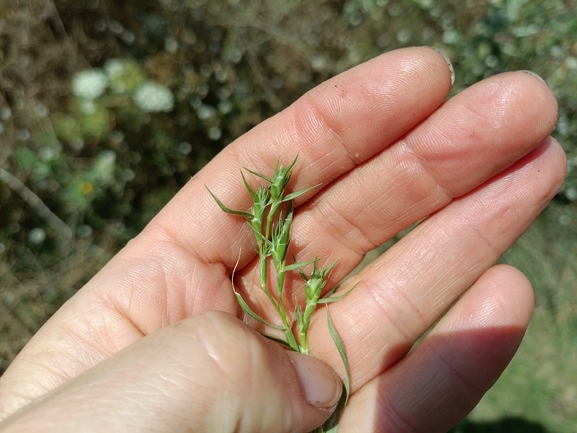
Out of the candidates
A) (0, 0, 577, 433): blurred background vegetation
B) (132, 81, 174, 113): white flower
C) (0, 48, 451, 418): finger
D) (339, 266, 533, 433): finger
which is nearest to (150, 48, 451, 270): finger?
(0, 48, 451, 418): finger

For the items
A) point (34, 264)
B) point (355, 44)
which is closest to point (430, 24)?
point (355, 44)

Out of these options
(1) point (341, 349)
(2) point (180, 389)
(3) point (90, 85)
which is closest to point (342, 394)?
(1) point (341, 349)

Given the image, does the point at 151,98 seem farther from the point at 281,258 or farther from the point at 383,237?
the point at 383,237

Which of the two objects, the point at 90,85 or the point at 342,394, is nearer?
the point at 342,394

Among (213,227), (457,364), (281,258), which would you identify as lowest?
(457,364)

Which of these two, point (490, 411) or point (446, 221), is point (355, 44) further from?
point (490, 411)

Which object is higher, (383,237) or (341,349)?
(383,237)
